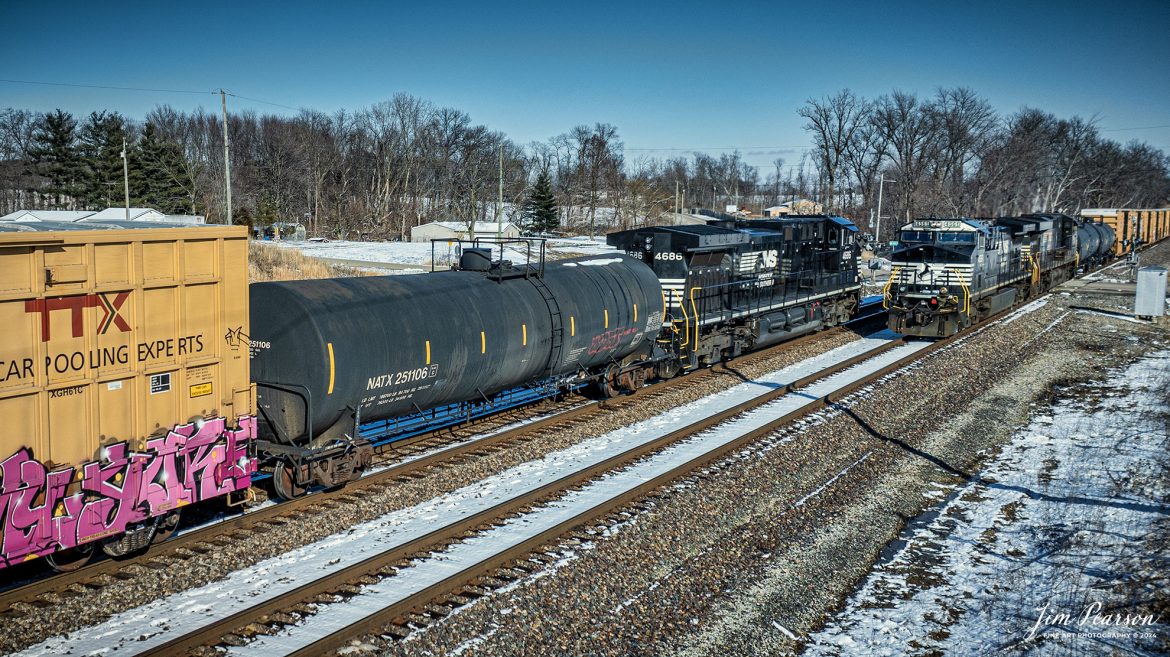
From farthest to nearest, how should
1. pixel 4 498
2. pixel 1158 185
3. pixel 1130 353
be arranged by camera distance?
pixel 1158 185
pixel 1130 353
pixel 4 498

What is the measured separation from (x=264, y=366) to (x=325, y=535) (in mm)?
2392

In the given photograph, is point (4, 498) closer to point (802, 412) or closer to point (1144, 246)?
point (802, 412)

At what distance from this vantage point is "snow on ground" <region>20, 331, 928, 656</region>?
7.92 m

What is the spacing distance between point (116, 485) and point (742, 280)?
54.4 feet

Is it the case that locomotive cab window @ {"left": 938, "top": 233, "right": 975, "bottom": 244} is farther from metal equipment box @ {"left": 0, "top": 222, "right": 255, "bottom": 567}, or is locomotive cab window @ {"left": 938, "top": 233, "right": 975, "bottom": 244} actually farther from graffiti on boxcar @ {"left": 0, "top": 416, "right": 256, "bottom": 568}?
graffiti on boxcar @ {"left": 0, "top": 416, "right": 256, "bottom": 568}

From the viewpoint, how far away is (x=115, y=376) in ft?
28.3

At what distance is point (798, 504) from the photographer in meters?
11.8

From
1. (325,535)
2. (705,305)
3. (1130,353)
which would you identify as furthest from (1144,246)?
(325,535)

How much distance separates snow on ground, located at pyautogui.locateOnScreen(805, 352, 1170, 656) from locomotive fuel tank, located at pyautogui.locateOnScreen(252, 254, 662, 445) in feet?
21.9

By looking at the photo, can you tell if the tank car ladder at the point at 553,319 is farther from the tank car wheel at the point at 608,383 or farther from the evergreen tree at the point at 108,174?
the evergreen tree at the point at 108,174

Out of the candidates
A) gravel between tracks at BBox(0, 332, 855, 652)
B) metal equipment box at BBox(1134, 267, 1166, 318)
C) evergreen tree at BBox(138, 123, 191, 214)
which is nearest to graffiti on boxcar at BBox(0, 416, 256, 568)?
gravel between tracks at BBox(0, 332, 855, 652)

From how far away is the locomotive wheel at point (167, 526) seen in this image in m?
9.56

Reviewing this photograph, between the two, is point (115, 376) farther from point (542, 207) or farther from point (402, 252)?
point (542, 207)

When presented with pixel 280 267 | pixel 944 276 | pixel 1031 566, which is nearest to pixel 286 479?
pixel 1031 566
